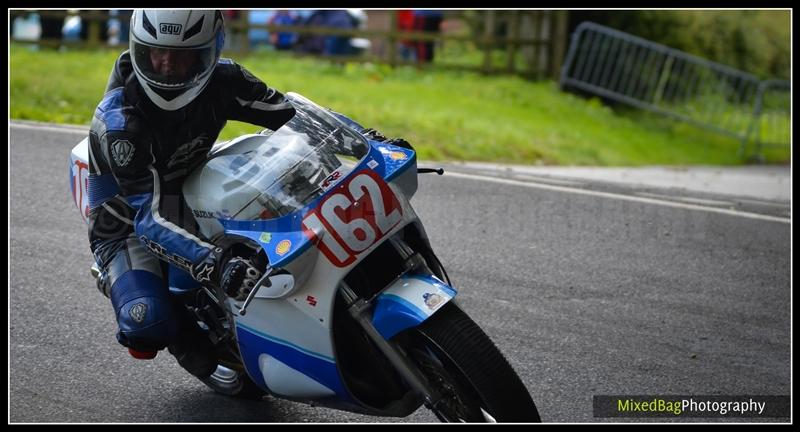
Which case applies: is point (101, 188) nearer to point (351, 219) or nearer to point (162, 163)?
point (162, 163)

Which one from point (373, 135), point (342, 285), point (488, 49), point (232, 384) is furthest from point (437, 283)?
point (488, 49)

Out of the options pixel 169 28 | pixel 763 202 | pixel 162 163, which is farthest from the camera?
pixel 763 202

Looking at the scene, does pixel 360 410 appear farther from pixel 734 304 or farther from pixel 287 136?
pixel 734 304

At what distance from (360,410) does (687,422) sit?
1693mm

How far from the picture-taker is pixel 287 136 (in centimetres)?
404

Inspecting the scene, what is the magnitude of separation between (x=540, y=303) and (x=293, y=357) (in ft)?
8.59

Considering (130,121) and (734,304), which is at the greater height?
(130,121)

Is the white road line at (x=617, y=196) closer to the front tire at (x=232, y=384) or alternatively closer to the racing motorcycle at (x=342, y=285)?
the front tire at (x=232, y=384)

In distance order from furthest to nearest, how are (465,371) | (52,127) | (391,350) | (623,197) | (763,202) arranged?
(52,127) < (763,202) < (623,197) < (391,350) < (465,371)

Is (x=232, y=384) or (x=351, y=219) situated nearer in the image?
(x=351, y=219)

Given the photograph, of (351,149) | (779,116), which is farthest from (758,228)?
(779,116)

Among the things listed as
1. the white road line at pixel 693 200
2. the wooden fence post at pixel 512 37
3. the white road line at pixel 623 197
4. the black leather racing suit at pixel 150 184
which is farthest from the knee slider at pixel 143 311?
the wooden fence post at pixel 512 37

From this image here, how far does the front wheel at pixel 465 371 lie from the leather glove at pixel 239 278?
1.87 feet

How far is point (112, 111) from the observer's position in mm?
4090
